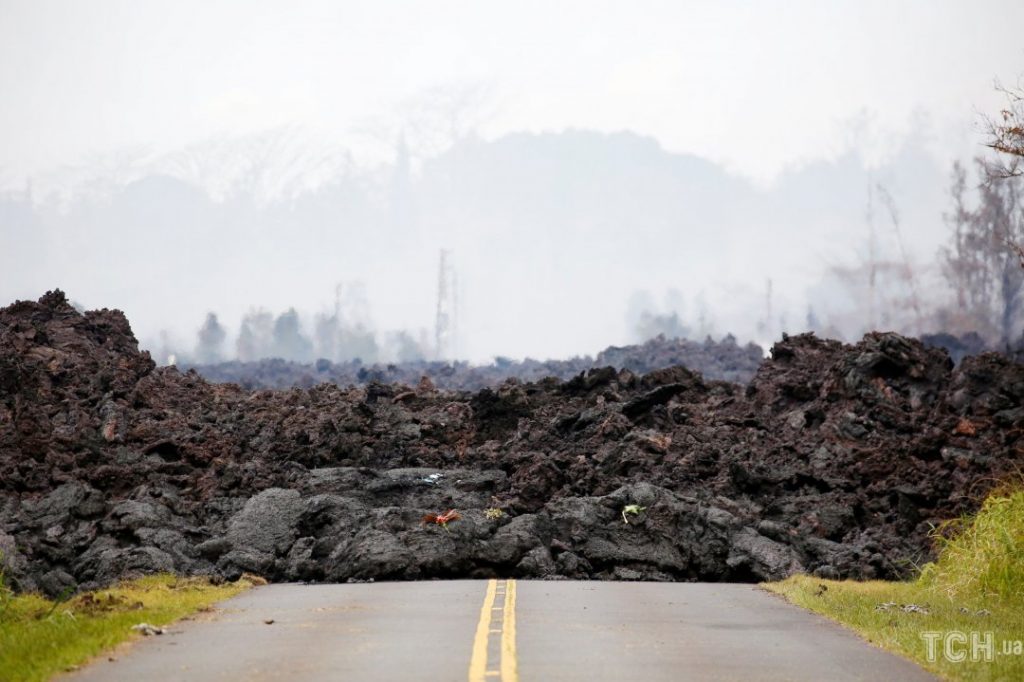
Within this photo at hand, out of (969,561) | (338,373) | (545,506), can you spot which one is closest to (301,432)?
(545,506)

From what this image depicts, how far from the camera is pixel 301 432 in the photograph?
37312 millimetres

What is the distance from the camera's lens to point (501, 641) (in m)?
17.0

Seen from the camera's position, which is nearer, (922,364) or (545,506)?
(545,506)

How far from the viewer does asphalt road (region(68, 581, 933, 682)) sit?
1488 centimetres

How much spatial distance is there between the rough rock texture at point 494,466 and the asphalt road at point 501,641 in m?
3.95

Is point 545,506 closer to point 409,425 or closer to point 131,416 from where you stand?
point 409,425

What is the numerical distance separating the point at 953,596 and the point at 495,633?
9.16 meters

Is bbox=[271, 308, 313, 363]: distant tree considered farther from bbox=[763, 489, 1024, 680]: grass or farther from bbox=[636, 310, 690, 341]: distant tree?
bbox=[763, 489, 1024, 680]: grass

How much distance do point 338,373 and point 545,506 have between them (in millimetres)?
56933

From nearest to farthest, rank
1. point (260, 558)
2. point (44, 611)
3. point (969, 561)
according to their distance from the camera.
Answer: point (44, 611) < point (969, 561) < point (260, 558)

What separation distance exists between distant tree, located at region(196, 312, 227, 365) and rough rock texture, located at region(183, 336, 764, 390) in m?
29.8

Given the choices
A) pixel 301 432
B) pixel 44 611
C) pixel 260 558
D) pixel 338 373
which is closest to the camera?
pixel 44 611

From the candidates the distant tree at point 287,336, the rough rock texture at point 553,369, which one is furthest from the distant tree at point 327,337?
the rough rock texture at point 553,369

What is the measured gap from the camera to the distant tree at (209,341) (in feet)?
391
